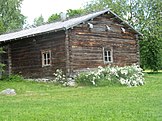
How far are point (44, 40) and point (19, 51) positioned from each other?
3114 mm

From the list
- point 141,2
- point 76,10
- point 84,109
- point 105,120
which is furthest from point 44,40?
point 76,10

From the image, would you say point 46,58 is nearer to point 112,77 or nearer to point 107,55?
point 107,55

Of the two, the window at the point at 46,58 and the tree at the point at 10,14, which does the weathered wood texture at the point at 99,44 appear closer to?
the window at the point at 46,58

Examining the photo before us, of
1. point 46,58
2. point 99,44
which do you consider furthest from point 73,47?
point 46,58

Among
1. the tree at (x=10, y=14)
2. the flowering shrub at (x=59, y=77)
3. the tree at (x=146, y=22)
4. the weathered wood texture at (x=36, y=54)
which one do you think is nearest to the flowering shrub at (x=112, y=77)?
the flowering shrub at (x=59, y=77)

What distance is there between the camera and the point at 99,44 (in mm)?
28562

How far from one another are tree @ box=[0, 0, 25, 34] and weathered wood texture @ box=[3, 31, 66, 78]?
976 inches

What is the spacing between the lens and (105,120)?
10.1 metres

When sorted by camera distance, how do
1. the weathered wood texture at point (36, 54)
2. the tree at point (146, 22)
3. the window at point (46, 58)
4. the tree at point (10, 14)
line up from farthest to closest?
the tree at point (10, 14) → the tree at point (146, 22) → the window at point (46, 58) → the weathered wood texture at point (36, 54)

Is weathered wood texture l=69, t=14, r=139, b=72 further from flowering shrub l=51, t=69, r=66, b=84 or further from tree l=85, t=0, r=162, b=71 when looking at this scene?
tree l=85, t=0, r=162, b=71

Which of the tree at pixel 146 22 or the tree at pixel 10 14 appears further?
the tree at pixel 10 14

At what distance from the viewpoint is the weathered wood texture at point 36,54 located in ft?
88.9

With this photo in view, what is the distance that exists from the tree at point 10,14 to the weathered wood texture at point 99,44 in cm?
2770

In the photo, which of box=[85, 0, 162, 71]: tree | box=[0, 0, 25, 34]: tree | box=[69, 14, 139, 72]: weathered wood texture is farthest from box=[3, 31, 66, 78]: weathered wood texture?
box=[0, 0, 25, 34]: tree
